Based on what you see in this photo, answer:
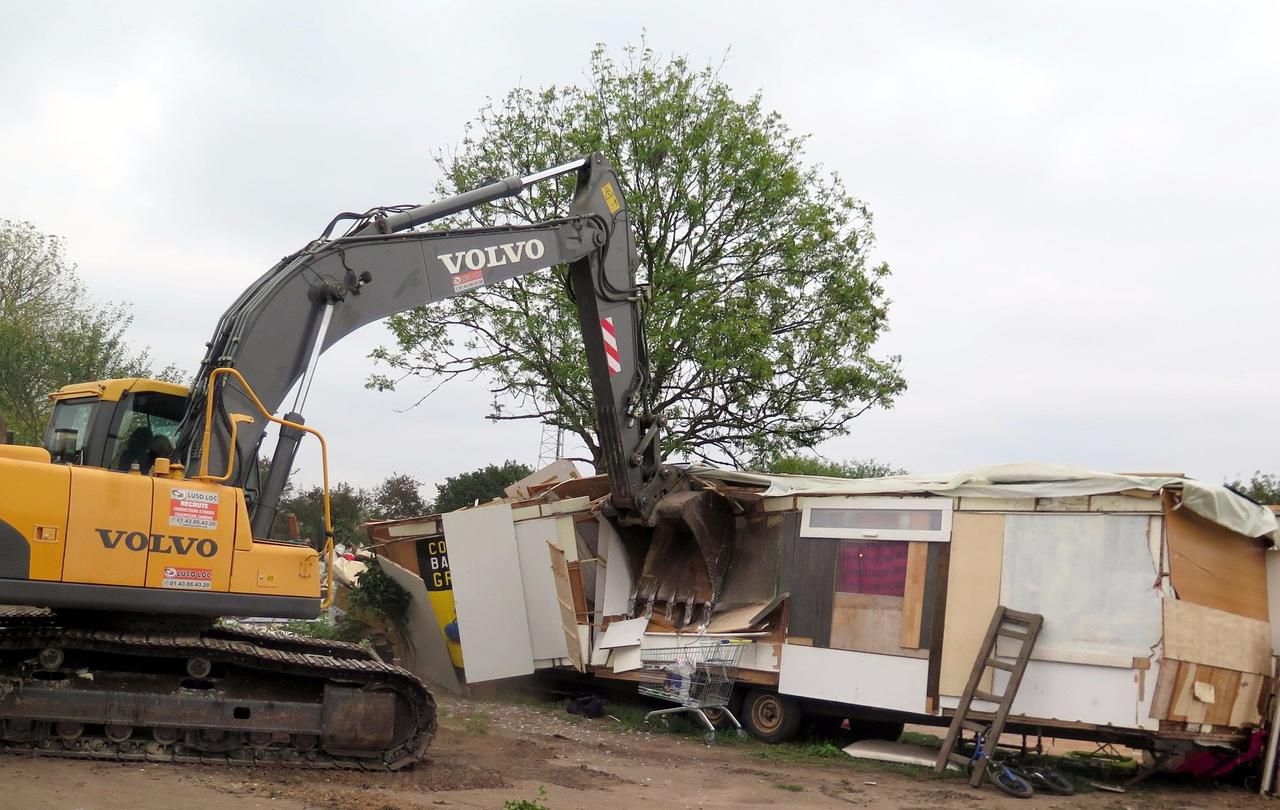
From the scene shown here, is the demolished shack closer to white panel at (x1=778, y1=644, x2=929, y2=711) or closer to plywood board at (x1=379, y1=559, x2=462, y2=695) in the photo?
white panel at (x1=778, y1=644, x2=929, y2=711)

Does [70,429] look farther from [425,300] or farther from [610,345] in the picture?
[610,345]

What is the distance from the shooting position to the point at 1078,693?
9609 millimetres

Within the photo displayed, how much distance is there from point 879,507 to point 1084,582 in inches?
88.0

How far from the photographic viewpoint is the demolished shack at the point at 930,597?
948 centimetres

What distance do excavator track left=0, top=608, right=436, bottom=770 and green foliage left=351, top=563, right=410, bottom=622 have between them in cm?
612

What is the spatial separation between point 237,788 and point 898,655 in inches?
241

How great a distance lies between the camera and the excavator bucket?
12953 millimetres

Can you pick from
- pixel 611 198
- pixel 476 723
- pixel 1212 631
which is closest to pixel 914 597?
pixel 1212 631

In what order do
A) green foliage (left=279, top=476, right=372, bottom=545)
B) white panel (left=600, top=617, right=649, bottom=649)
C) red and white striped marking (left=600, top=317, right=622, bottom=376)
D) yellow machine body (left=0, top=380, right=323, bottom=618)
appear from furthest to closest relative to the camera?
green foliage (left=279, top=476, right=372, bottom=545), white panel (left=600, top=617, right=649, bottom=649), red and white striped marking (left=600, top=317, right=622, bottom=376), yellow machine body (left=0, top=380, right=323, bottom=618)

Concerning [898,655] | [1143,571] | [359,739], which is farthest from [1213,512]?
[359,739]

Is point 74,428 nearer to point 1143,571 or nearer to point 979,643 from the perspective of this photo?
point 979,643

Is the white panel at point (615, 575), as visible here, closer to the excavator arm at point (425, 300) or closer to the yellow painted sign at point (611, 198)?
the excavator arm at point (425, 300)

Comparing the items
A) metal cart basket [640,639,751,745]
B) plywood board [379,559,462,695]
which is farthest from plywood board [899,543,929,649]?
plywood board [379,559,462,695]

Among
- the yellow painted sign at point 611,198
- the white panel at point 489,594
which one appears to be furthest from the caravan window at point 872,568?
the yellow painted sign at point 611,198
